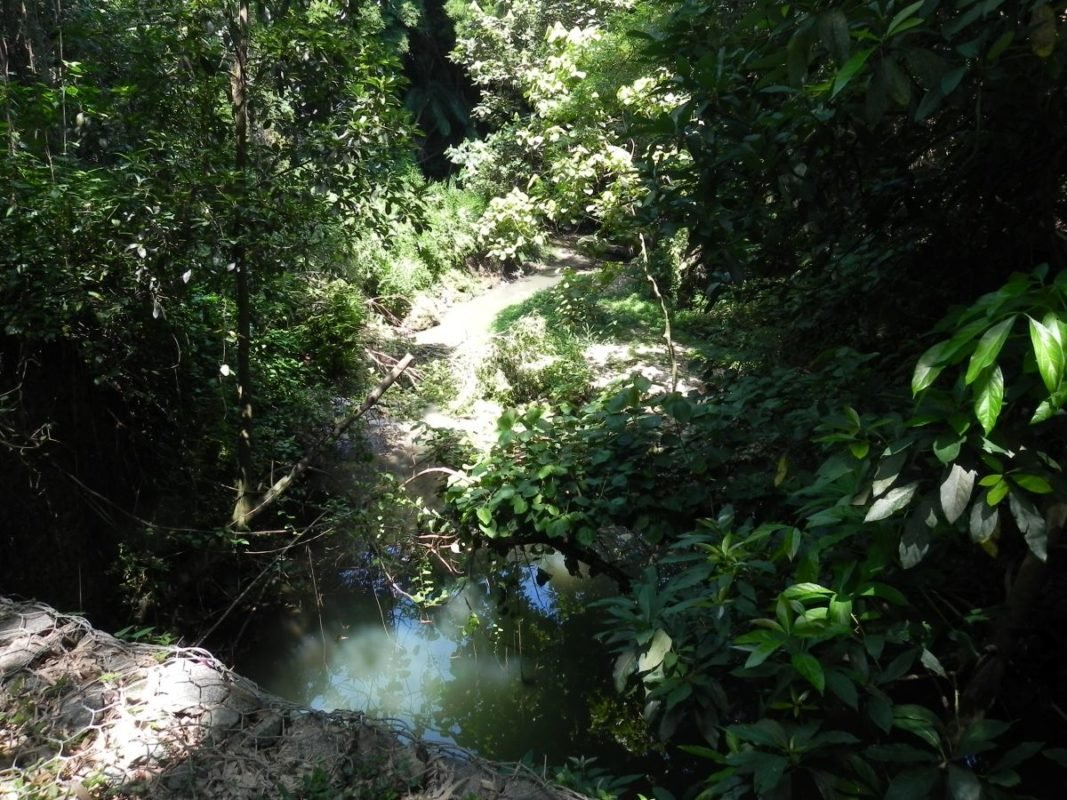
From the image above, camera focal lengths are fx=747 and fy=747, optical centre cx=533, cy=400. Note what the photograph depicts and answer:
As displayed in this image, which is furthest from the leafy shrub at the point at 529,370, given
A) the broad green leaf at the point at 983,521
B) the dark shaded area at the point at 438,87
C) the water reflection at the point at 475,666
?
the dark shaded area at the point at 438,87

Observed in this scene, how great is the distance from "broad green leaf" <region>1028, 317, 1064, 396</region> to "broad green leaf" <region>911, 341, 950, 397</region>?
14 cm

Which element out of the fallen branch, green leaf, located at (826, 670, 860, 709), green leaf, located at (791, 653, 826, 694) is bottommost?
the fallen branch

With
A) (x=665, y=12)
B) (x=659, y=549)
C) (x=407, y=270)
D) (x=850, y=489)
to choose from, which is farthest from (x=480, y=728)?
(x=407, y=270)

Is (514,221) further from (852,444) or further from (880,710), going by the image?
(880,710)

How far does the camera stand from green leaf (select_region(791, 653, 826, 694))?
4.12 ft

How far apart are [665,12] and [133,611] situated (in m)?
6.59

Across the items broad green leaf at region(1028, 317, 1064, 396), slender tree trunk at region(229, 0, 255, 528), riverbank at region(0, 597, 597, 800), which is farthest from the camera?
slender tree trunk at region(229, 0, 255, 528)

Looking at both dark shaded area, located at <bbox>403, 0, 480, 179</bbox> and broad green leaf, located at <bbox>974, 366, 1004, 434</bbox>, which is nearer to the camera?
broad green leaf, located at <bbox>974, 366, 1004, 434</bbox>

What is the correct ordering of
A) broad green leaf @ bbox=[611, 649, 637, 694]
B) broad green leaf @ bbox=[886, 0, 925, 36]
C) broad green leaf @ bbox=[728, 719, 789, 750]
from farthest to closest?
1. broad green leaf @ bbox=[611, 649, 637, 694]
2. broad green leaf @ bbox=[728, 719, 789, 750]
3. broad green leaf @ bbox=[886, 0, 925, 36]

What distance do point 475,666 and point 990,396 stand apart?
3.95 meters

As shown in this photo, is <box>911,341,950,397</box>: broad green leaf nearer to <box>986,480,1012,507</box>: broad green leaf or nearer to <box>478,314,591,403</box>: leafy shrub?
<box>986,480,1012,507</box>: broad green leaf

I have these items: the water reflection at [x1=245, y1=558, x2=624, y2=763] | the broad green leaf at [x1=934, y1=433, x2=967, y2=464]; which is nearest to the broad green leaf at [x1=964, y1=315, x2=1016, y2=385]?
the broad green leaf at [x1=934, y1=433, x2=967, y2=464]

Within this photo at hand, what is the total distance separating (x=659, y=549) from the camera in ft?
13.1

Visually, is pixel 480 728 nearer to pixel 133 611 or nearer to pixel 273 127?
pixel 133 611
